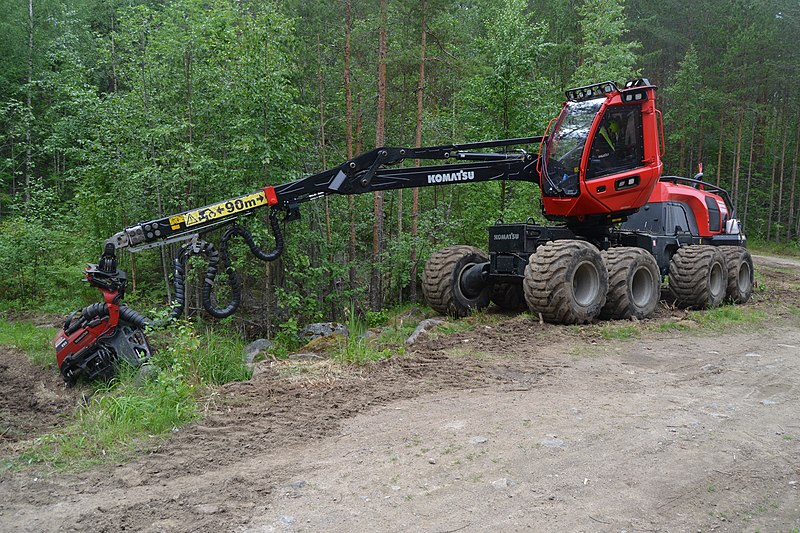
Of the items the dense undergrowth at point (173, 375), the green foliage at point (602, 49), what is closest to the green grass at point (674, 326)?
the dense undergrowth at point (173, 375)

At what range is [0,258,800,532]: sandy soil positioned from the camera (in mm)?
3246

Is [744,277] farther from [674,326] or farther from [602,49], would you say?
[602,49]

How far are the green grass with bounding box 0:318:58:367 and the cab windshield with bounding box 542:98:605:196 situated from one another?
842cm

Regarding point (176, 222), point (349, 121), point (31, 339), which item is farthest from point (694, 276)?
point (31, 339)

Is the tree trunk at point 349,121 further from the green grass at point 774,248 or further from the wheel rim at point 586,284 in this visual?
the green grass at point 774,248

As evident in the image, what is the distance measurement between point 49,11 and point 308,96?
596 inches

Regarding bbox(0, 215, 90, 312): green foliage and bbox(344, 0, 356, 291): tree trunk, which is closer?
bbox(0, 215, 90, 312): green foliage

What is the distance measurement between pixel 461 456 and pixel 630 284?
5.87 metres

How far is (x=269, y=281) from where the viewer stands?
1270cm

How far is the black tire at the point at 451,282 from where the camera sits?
977 cm

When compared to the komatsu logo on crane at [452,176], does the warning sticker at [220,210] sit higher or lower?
lower

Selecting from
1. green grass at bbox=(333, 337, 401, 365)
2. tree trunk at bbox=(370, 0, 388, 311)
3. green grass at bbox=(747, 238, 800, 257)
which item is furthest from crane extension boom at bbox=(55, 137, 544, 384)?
green grass at bbox=(747, 238, 800, 257)

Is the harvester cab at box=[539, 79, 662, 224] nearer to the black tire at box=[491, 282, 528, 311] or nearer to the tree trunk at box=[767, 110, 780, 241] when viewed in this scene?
the black tire at box=[491, 282, 528, 311]

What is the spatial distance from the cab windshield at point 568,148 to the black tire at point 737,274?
4.49 m
